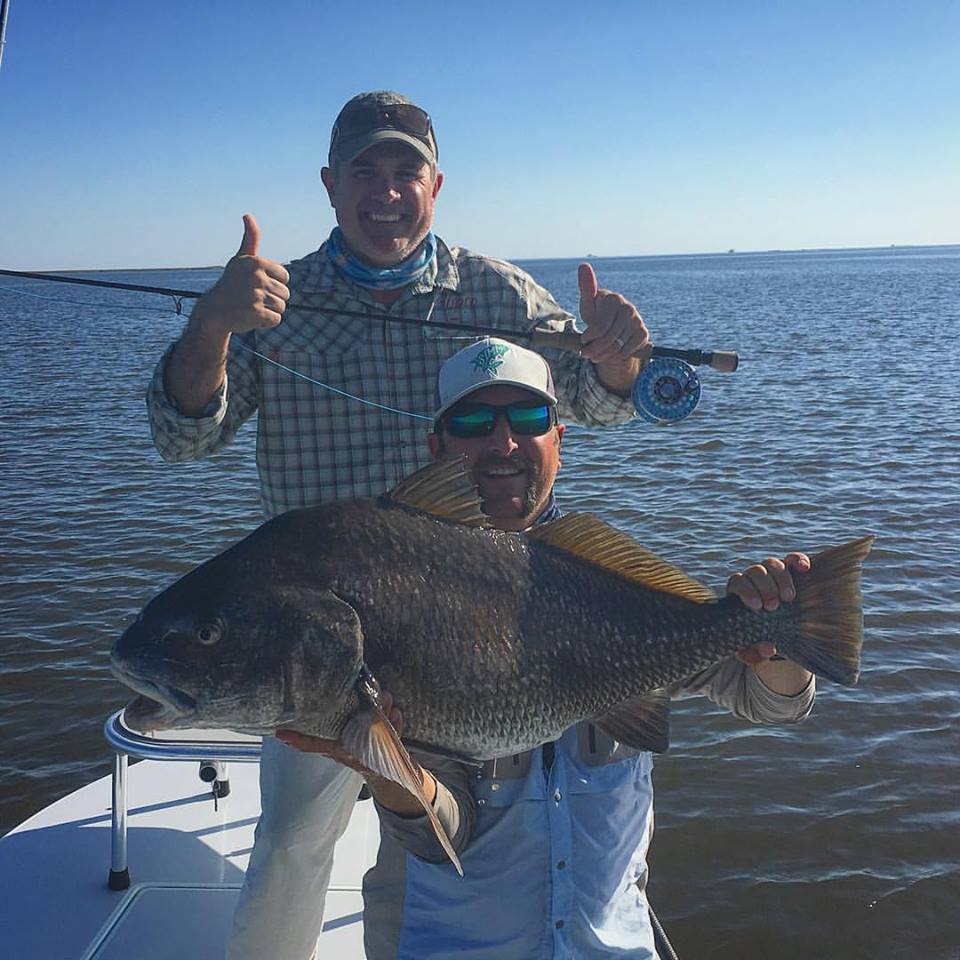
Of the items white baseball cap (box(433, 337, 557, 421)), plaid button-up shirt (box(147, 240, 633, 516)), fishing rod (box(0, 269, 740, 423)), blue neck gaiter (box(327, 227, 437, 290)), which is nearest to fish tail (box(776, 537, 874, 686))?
white baseball cap (box(433, 337, 557, 421))

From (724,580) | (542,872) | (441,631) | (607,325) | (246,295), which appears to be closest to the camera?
(441,631)

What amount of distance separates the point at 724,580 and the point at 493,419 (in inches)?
334

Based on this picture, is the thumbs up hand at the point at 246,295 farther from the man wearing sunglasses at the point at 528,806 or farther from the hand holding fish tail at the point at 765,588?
the hand holding fish tail at the point at 765,588

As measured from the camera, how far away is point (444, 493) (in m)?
2.67

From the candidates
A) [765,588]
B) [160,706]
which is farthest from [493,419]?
[160,706]

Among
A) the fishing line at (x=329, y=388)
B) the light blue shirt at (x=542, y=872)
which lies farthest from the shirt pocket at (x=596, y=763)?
the fishing line at (x=329, y=388)

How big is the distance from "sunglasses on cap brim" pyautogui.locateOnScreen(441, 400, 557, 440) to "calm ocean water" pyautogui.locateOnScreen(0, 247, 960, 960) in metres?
4.61

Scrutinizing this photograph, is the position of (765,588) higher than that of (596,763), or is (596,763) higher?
(765,588)

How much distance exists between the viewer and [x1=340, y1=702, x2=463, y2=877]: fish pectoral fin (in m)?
2.29

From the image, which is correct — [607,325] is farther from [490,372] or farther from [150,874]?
[150,874]

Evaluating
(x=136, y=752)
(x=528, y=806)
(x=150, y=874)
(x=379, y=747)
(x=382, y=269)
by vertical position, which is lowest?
(x=150, y=874)

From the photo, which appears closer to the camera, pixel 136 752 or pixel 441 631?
pixel 441 631

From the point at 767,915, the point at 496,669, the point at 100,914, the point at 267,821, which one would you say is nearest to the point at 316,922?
the point at 267,821

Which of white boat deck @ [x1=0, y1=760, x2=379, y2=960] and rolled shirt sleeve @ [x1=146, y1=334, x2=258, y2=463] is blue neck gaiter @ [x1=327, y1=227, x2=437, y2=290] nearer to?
rolled shirt sleeve @ [x1=146, y1=334, x2=258, y2=463]
